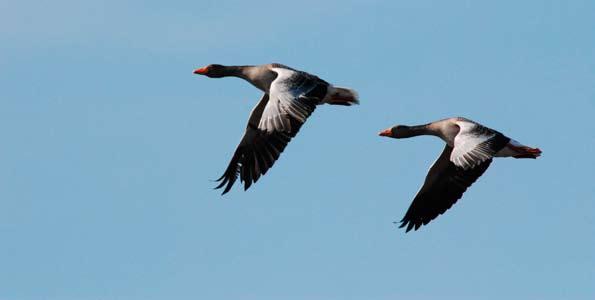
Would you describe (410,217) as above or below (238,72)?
below

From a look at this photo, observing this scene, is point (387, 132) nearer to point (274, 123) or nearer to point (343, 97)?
point (343, 97)

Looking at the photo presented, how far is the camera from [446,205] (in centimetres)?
3553

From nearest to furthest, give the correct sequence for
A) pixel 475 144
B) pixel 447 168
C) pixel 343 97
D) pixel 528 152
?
pixel 475 144
pixel 528 152
pixel 447 168
pixel 343 97

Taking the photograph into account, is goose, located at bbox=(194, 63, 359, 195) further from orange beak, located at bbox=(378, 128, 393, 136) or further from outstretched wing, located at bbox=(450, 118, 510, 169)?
outstretched wing, located at bbox=(450, 118, 510, 169)

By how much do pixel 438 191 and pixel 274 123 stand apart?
473 cm

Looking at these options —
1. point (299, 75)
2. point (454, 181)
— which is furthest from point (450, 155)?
point (299, 75)

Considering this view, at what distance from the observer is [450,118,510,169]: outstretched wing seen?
32531 mm

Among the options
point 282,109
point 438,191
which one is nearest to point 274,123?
point 282,109

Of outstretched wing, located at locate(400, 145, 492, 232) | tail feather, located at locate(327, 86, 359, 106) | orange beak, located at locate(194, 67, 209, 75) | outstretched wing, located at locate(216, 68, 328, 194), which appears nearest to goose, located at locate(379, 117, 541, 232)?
outstretched wing, located at locate(400, 145, 492, 232)

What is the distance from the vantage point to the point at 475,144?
32.8 meters

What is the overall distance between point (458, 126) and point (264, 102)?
4379 mm

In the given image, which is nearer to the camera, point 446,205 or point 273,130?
point 273,130

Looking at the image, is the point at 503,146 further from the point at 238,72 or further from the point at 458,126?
the point at 238,72

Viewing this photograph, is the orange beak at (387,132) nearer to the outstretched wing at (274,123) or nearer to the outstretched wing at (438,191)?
the outstretched wing at (438,191)
